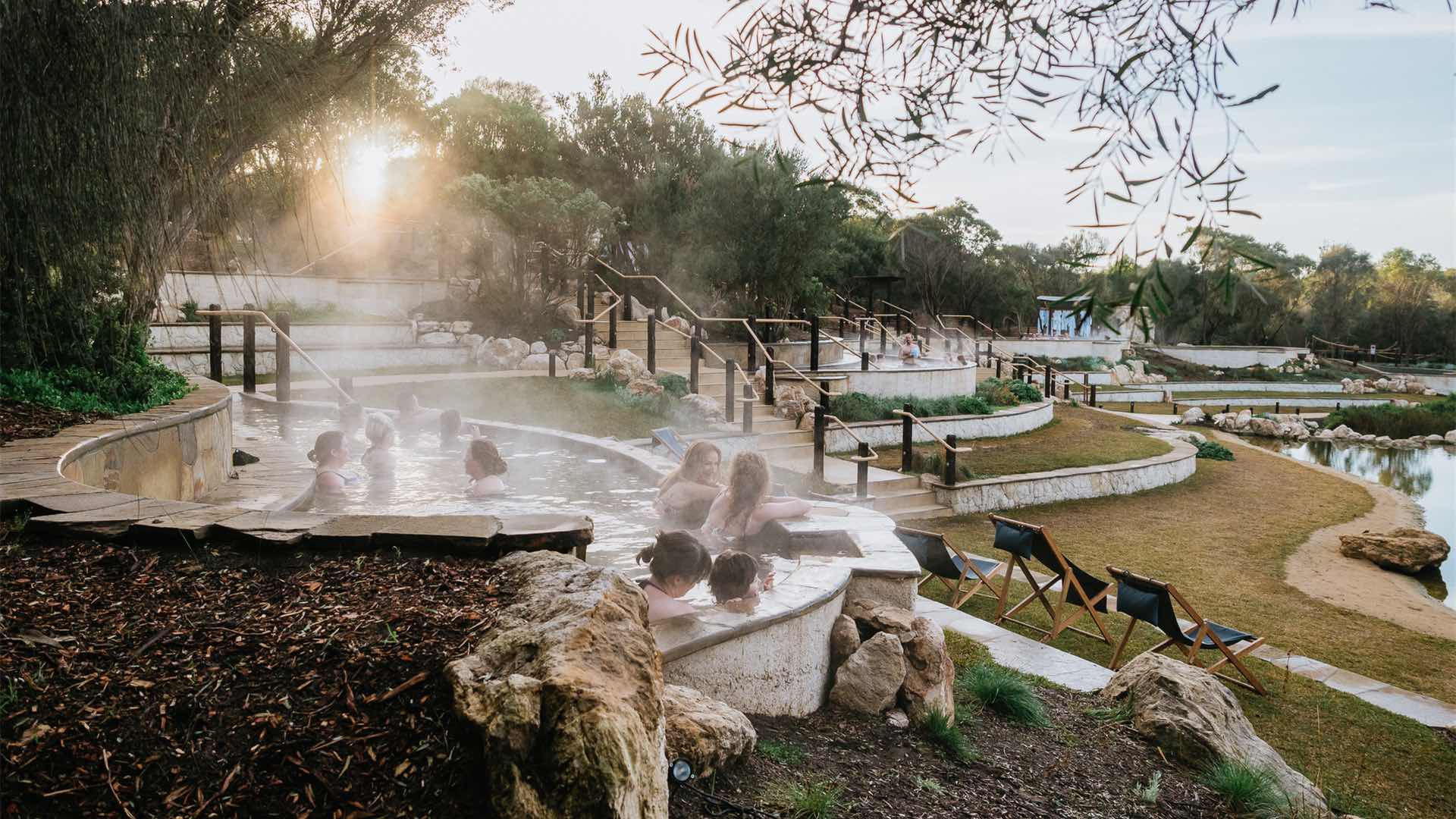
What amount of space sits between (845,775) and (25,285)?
4480mm

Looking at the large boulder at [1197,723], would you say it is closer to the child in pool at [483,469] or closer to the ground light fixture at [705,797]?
the ground light fixture at [705,797]

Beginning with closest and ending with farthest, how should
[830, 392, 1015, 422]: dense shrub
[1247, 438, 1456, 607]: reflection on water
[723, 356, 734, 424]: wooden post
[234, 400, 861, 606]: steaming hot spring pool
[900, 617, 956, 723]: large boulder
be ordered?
[900, 617, 956, 723]: large boulder, [234, 400, 861, 606]: steaming hot spring pool, [723, 356, 734, 424]: wooden post, [1247, 438, 1456, 607]: reflection on water, [830, 392, 1015, 422]: dense shrub

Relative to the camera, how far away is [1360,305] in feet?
158

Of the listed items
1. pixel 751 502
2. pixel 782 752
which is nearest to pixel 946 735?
pixel 782 752

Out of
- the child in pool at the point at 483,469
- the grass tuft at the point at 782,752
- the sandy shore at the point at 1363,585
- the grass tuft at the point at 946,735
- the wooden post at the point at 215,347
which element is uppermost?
the wooden post at the point at 215,347

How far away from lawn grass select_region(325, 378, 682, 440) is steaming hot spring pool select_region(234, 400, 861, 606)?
5.63 ft

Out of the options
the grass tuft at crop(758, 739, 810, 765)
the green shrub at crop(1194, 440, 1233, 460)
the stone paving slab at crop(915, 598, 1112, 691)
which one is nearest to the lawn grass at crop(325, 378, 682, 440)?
the stone paving slab at crop(915, 598, 1112, 691)

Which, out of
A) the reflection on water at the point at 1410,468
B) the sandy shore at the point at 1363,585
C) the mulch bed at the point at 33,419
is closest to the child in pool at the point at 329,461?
the mulch bed at the point at 33,419

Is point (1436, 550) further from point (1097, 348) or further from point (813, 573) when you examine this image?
point (1097, 348)

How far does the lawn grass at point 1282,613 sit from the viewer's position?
4613 millimetres

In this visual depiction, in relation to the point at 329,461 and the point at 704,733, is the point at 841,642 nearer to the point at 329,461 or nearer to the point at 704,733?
the point at 704,733

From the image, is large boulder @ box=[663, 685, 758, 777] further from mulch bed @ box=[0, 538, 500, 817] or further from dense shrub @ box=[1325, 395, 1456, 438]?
dense shrub @ box=[1325, 395, 1456, 438]

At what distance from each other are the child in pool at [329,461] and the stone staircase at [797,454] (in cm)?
554

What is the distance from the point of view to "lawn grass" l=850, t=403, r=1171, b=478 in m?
12.6
